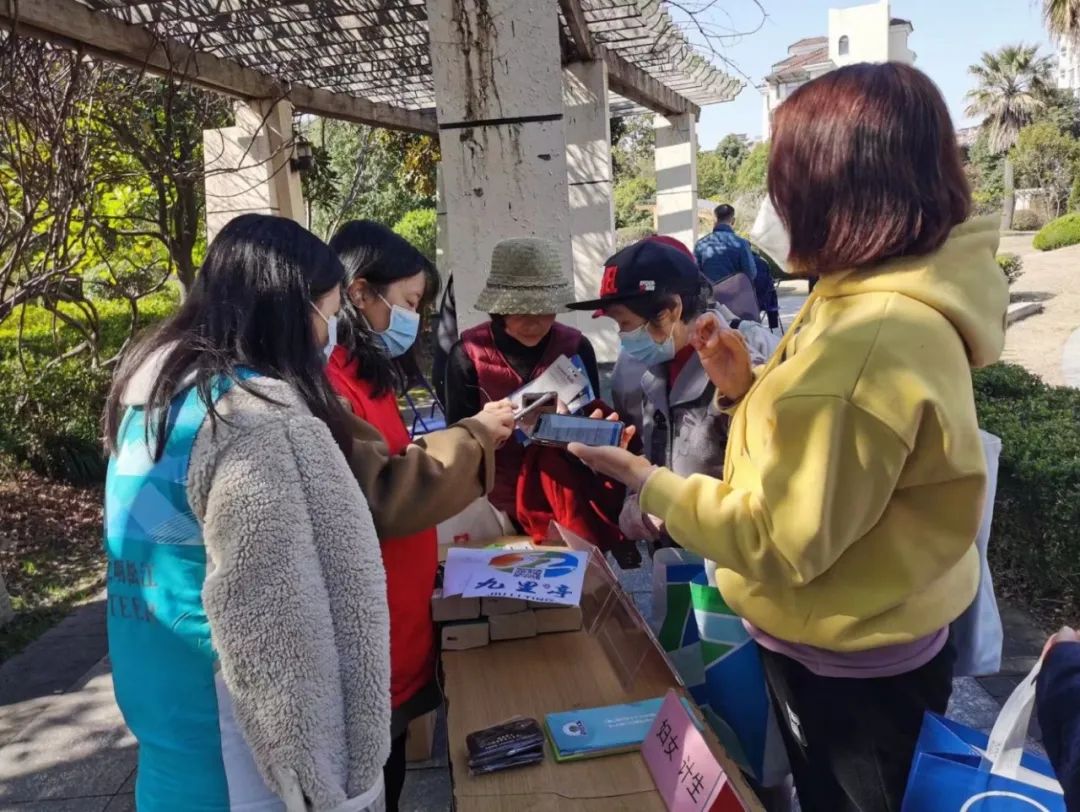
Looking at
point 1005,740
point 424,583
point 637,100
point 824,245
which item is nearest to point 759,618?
point 1005,740

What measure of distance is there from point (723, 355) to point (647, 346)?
19.7 inches

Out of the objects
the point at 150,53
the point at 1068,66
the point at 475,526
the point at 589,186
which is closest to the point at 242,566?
the point at 475,526

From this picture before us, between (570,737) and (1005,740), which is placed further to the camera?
(570,737)

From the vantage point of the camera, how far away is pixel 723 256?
683 cm

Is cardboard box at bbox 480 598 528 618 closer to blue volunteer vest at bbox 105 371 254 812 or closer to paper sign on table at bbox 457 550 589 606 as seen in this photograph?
paper sign on table at bbox 457 550 589 606

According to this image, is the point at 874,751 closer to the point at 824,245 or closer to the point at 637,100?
the point at 824,245

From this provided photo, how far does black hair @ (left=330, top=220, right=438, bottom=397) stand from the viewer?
6.60ft

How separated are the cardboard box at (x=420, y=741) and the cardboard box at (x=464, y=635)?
0.94 meters

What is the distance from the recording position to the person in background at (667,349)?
2279 mm

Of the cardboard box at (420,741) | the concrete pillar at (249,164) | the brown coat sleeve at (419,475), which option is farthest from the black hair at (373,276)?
the concrete pillar at (249,164)

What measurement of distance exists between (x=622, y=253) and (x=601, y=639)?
43.0 inches

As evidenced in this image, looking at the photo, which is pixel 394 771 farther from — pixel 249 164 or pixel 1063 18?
pixel 1063 18

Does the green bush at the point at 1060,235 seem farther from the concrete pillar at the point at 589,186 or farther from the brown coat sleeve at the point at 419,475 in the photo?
the brown coat sleeve at the point at 419,475

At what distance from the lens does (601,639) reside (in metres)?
2.15
